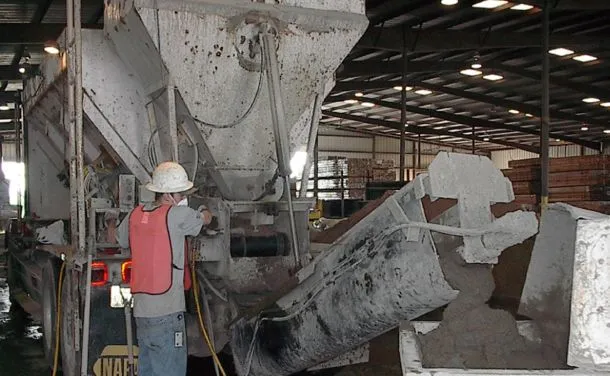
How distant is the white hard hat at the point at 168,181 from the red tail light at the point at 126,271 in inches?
30.7

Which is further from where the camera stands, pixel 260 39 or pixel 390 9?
pixel 390 9

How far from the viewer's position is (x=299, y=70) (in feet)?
14.8

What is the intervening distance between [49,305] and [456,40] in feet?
36.5

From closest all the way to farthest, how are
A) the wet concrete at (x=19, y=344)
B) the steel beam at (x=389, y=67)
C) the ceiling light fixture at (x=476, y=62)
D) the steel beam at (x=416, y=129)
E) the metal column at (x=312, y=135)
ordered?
the metal column at (x=312, y=135) < the wet concrete at (x=19, y=344) < the ceiling light fixture at (x=476, y=62) < the steel beam at (x=389, y=67) < the steel beam at (x=416, y=129)

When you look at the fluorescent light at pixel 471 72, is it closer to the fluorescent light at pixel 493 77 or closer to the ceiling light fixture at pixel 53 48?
the fluorescent light at pixel 493 77

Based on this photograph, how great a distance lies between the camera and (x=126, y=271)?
173 inches

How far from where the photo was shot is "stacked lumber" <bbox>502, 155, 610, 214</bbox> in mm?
12109

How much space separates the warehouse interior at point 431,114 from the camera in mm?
4207

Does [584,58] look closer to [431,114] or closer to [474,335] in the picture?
[431,114]

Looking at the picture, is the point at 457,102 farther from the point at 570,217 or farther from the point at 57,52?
the point at 570,217

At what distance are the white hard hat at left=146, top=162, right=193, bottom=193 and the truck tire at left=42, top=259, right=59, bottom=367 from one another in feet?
6.43

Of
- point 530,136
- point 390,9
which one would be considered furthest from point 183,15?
point 530,136

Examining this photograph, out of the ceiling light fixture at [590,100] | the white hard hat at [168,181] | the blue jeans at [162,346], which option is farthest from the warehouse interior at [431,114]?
the white hard hat at [168,181]

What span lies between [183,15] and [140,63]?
572mm
